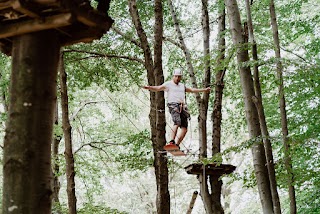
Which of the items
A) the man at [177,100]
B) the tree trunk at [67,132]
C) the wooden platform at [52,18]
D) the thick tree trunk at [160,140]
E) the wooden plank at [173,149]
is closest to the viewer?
the wooden platform at [52,18]

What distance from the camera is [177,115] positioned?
26.7 ft

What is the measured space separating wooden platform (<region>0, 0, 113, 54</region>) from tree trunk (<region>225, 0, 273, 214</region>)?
132 inches

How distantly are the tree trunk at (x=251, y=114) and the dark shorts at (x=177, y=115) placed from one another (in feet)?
5.40

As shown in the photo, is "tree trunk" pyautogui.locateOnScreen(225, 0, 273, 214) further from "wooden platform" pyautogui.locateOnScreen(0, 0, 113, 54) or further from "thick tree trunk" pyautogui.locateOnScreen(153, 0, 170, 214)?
"wooden platform" pyautogui.locateOnScreen(0, 0, 113, 54)

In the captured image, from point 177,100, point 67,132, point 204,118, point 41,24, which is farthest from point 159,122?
point 41,24

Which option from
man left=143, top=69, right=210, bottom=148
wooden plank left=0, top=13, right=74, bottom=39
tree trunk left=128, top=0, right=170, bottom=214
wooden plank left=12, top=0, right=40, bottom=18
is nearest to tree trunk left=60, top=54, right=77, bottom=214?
tree trunk left=128, top=0, right=170, bottom=214

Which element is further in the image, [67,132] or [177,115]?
[67,132]

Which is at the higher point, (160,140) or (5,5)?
(5,5)

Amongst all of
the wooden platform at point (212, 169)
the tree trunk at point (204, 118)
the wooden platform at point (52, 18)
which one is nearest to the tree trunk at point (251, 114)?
the tree trunk at point (204, 118)

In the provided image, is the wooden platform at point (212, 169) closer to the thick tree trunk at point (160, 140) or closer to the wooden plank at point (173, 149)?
the thick tree trunk at point (160, 140)

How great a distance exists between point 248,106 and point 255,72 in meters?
0.50

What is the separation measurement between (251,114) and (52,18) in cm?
424

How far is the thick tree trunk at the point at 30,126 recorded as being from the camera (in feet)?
8.86

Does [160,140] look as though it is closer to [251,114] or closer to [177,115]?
[177,115]
